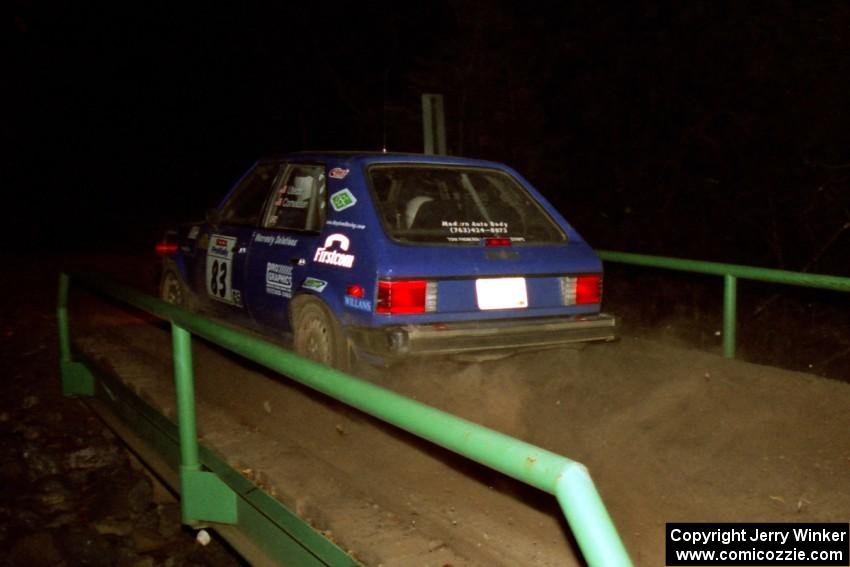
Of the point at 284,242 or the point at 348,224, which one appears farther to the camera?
the point at 284,242

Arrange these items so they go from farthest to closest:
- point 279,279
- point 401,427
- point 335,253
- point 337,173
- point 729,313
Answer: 1. point 729,313
2. point 279,279
3. point 337,173
4. point 335,253
5. point 401,427

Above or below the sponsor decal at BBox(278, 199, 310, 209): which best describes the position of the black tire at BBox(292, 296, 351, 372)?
below

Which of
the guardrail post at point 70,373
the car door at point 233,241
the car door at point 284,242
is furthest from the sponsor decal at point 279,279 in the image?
the guardrail post at point 70,373

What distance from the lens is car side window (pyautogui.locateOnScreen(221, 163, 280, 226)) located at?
679cm

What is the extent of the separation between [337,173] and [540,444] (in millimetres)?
2289

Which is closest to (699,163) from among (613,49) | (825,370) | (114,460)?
(613,49)

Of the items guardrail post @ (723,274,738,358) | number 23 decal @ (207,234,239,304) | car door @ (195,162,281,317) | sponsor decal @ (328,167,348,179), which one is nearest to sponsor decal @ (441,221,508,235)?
sponsor decal @ (328,167,348,179)

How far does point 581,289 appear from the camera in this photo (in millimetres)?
5875

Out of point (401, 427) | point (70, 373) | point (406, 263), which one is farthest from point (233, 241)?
point (401, 427)

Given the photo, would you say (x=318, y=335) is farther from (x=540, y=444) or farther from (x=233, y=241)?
(x=540, y=444)

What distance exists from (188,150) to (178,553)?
136ft

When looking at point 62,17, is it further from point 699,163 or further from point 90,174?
point 699,163

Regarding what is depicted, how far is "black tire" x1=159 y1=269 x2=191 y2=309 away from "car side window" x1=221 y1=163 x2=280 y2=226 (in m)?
0.93

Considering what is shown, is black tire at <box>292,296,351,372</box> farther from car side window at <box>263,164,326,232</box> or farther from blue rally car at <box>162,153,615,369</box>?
car side window at <box>263,164,326,232</box>
